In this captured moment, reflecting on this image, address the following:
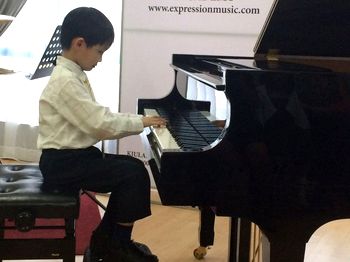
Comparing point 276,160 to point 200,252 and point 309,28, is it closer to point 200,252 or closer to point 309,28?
point 309,28

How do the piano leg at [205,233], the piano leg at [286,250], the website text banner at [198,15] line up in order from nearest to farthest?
the piano leg at [286,250]
the piano leg at [205,233]
the website text banner at [198,15]

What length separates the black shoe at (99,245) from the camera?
7.47 feet

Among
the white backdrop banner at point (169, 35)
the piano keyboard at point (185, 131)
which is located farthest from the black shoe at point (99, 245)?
the white backdrop banner at point (169, 35)

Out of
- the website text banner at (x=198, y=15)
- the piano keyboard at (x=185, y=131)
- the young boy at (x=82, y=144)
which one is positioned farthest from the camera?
the website text banner at (x=198, y=15)

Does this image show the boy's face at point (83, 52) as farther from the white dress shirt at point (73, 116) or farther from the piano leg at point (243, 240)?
the piano leg at point (243, 240)

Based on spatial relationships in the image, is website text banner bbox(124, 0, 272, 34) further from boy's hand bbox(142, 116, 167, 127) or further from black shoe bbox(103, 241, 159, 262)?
black shoe bbox(103, 241, 159, 262)

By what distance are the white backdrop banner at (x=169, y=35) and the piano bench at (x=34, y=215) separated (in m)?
1.42

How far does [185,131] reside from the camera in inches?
79.1

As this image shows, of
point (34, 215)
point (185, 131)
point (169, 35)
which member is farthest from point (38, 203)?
point (169, 35)

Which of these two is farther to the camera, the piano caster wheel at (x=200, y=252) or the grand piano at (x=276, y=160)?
the piano caster wheel at (x=200, y=252)

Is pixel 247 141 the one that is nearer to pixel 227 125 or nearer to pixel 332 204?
pixel 227 125

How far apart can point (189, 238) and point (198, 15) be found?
1.28 m

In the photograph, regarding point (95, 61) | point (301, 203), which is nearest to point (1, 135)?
point (95, 61)

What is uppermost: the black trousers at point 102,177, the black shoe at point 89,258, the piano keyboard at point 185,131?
the piano keyboard at point 185,131
